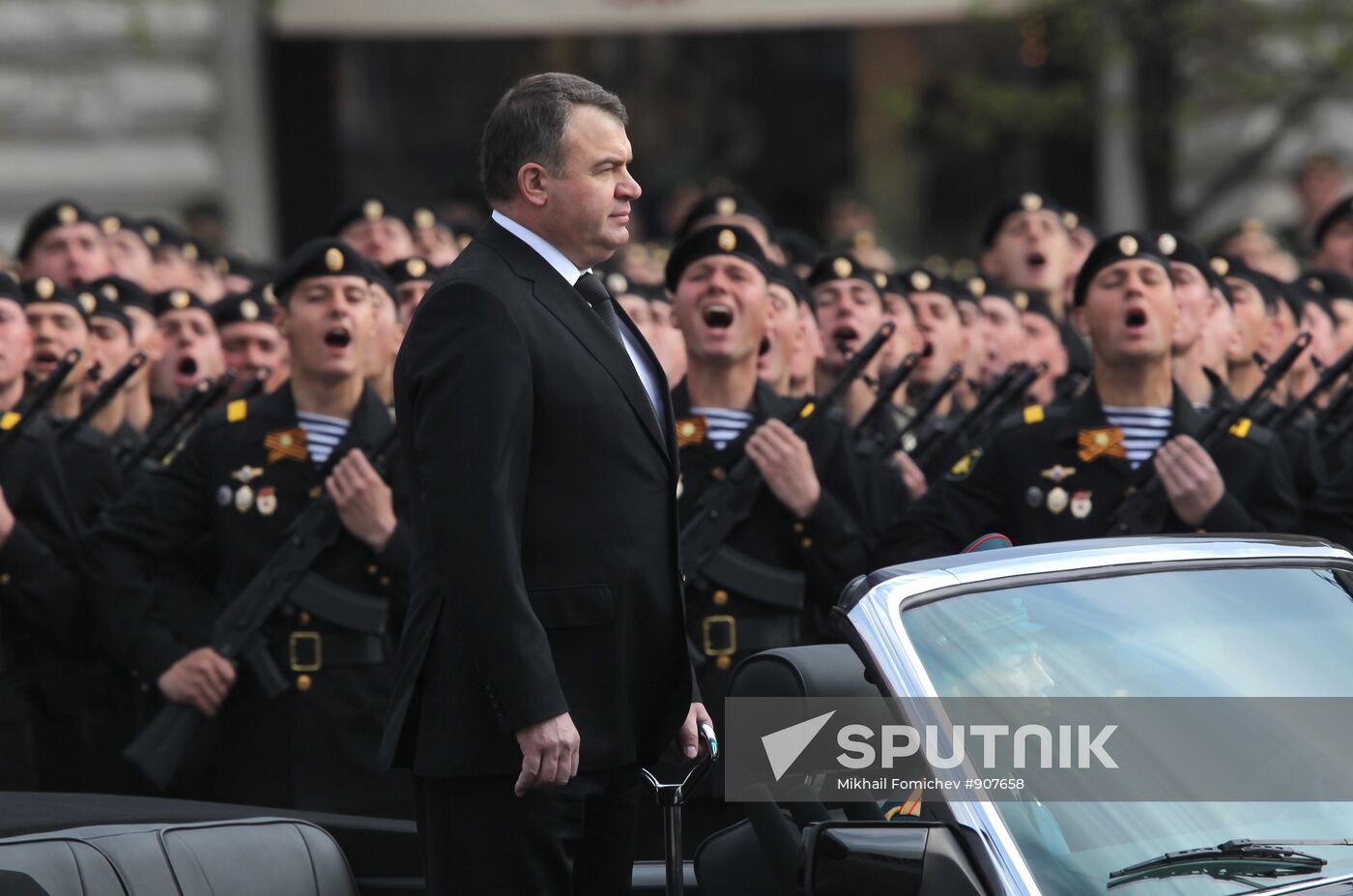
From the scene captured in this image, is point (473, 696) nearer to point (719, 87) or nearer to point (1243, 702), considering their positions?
point (1243, 702)

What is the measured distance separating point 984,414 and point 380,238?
2.75 m

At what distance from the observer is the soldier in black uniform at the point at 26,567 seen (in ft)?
21.9

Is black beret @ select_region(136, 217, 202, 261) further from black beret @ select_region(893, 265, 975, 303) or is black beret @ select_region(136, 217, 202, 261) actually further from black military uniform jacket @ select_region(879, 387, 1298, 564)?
black military uniform jacket @ select_region(879, 387, 1298, 564)

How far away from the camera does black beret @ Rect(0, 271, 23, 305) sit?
7.26m

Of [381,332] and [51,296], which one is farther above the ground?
[51,296]

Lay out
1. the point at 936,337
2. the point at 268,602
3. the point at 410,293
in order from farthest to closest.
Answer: the point at 936,337
the point at 410,293
the point at 268,602

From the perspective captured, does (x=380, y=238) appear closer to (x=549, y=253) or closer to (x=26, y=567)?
(x=26, y=567)

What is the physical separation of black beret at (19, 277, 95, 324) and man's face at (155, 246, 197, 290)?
6.91ft

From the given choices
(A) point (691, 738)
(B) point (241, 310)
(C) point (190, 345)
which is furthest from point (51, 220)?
(A) point (691, 738)

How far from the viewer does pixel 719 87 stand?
1998 centimetres

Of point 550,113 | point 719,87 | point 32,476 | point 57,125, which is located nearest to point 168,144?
point 57,125

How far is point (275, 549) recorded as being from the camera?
6398 millimetres

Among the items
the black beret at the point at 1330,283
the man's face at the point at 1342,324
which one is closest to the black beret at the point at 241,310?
the man's face at the point at 1342,324

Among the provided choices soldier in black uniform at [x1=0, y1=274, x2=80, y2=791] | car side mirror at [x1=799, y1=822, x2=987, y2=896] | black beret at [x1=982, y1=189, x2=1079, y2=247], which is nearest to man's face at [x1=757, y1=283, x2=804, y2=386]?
soldier in black uniform at [x1=0, y1=274, x2=80, y2=791]
